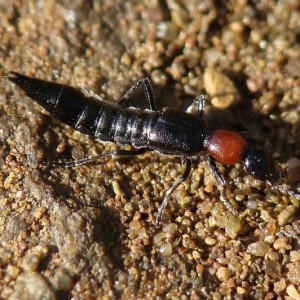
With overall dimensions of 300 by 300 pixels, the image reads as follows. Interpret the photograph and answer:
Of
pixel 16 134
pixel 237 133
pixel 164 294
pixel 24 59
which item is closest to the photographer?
pixel 164 294

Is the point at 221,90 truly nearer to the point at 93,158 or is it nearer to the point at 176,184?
the point at 176,184

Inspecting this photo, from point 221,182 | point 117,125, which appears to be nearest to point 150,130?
point 117,125

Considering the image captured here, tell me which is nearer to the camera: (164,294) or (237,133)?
(164,294)

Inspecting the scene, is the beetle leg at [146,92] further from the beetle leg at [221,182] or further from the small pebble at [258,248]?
the small pebble at [258,248]

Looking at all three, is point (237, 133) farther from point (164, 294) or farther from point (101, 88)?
point (164, 294)

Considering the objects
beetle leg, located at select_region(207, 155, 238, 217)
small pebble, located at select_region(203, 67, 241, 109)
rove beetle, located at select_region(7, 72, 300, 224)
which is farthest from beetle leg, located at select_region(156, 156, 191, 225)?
small pebble, located at select_region(203, 67, 241, 109)

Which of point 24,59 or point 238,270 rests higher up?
point 24,59

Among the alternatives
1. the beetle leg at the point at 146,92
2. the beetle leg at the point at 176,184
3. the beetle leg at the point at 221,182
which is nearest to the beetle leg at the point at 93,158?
the beetle leg at the point at 176,184

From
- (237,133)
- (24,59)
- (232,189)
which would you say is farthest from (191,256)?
(24,59)
